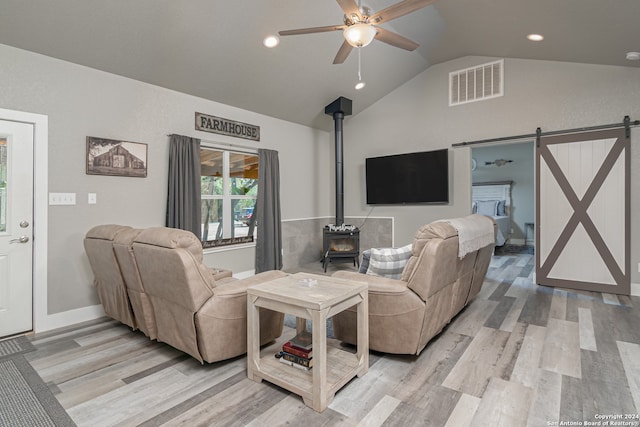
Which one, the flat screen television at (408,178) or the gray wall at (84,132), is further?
the flat screen television at (408,178)

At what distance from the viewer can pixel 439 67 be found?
5480 mm

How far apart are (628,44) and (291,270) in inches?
202

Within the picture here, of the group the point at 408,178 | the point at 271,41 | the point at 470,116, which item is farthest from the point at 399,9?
the point at 408,178

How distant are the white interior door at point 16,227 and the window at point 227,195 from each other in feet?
6.16

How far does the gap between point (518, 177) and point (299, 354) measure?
28.0 ft

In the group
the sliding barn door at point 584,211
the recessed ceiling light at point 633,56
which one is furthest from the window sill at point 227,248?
the recessed ceiling light at point 633,56

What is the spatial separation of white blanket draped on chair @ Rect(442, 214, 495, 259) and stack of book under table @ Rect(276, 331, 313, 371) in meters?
1.35

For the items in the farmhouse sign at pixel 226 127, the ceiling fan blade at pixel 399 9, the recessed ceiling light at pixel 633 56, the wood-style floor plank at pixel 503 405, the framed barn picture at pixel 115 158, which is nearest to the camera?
the wood-style floor plank at pixel 503 405

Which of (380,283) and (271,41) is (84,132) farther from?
(380,283)

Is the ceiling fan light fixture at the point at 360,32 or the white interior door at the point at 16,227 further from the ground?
the ceiling fan light fixture at the point at 360,32

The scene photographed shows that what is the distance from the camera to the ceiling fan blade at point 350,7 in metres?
2.33

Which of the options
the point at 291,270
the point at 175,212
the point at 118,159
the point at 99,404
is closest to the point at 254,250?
the point at 291,270

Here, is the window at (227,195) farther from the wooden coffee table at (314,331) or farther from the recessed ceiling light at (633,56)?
the recessed ceiling light at (633,56)

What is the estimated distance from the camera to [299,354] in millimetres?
2184
